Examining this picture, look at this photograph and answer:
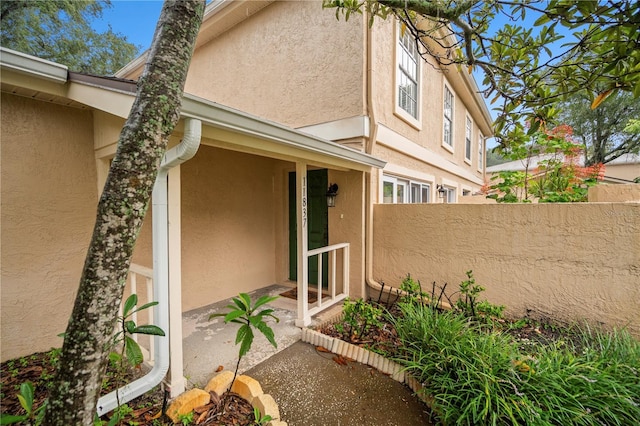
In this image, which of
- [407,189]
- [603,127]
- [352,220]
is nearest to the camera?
[352,220]

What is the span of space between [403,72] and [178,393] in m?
7.49

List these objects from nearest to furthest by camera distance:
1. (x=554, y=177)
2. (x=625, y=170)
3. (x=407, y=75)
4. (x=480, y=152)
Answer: (x=554, y=177) → (x=407, y=75) → (x=480, y=152) → (x=625, y=170)

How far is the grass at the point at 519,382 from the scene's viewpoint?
88.4 inches

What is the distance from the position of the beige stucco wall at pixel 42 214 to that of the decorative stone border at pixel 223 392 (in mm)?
2194

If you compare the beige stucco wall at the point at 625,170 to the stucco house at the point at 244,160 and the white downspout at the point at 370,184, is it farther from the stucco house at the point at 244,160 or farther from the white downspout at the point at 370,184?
the white downspout at the point at 370,184

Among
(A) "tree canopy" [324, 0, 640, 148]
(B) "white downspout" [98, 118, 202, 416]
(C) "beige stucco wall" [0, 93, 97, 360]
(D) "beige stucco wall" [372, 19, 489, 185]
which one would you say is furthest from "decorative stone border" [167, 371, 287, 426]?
(D) "beige stucco wall" [372, 19, 489, 185]

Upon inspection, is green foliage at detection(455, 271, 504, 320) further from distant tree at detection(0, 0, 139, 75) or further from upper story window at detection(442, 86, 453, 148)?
distant tree at detection(0, 0, 139, 75)

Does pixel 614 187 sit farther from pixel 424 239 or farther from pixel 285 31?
pixel 285 31

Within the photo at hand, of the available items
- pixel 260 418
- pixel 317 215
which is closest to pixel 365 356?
pixel 260 418

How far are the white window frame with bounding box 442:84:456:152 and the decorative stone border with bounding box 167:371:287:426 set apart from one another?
913 centimetres

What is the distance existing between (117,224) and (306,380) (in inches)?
109

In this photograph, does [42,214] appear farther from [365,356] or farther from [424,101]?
[424,101]

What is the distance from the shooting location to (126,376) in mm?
2967

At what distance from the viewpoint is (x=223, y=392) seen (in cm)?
278
